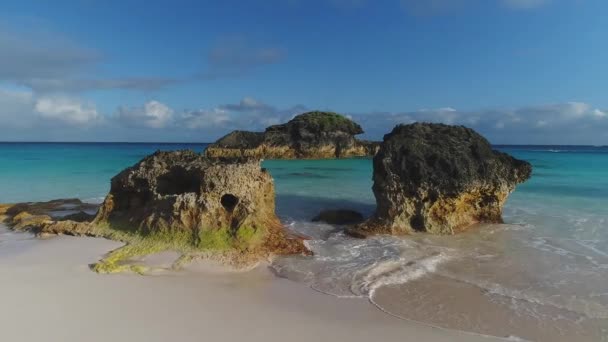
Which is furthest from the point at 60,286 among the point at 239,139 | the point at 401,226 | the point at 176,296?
the point at 239,139

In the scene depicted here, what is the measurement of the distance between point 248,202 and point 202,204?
991mm

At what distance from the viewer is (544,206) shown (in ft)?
49.4

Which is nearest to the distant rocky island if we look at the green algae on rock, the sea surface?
the green algae on rock

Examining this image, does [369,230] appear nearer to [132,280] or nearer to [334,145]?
[132,280]

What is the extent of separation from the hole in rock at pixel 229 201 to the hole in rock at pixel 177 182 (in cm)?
77

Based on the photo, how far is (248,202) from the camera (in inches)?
356

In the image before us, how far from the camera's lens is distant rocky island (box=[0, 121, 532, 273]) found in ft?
28.4

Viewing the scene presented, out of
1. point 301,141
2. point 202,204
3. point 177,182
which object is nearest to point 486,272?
point 202,204

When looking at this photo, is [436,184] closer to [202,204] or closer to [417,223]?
[417,223]

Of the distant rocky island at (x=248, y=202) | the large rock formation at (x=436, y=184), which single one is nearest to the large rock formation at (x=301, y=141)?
the distant rocky island at (x=248, y=202)

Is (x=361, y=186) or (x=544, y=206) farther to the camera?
(x=361, y=186)

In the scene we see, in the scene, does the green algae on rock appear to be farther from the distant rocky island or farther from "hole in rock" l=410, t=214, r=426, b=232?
"hole in rock" l=410, t=214, r=426, b=232

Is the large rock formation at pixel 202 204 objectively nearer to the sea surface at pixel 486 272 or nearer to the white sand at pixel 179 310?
the sea surface at pixel 486 272

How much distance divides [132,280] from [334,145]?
47.1 meters
